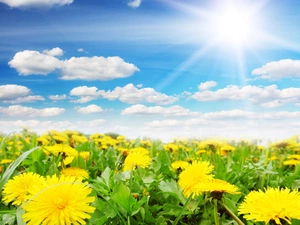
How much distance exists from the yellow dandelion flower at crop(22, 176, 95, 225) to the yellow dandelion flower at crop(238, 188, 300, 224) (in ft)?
1.43

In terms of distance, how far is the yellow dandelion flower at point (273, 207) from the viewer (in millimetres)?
947

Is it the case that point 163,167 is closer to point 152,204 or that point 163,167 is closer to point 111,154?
point 152,204

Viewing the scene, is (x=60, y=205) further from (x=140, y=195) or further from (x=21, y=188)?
(x=140, y=195)

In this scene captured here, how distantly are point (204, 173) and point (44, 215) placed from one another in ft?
1.93

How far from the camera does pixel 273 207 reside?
0.97 m

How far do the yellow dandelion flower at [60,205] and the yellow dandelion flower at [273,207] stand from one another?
1.43 ft

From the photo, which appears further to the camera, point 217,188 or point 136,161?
point 136,161

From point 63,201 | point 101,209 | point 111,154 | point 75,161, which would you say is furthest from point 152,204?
point 111,154

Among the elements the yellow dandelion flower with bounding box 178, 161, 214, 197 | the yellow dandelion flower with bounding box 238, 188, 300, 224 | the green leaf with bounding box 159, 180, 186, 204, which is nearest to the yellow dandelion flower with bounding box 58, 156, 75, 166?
the green leaf with bounding box 159, 180, 186, 204

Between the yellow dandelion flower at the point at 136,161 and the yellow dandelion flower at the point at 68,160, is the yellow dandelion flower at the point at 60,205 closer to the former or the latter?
the yellow dandelion flower at the point at 136,161

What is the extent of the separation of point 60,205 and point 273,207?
57 cm

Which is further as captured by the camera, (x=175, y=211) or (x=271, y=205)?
(x=175, y=211)

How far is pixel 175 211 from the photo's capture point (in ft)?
4.43

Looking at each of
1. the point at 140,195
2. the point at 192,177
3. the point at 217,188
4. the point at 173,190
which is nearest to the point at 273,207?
the point at 217,188
